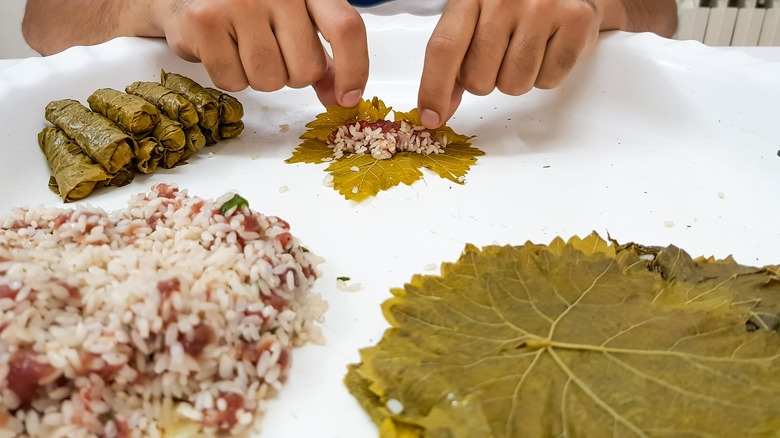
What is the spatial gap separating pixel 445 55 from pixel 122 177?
2.42 ft

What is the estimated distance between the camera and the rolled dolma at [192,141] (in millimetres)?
1302

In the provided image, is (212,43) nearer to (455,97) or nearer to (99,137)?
(99,137)

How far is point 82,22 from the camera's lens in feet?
5.84

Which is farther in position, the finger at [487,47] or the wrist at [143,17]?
the wrist at [143,17]

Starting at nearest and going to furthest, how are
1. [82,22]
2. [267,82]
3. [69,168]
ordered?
1. [69,168]
2. [267,82]
3. [82,22]

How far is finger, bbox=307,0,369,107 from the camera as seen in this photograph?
1248mm

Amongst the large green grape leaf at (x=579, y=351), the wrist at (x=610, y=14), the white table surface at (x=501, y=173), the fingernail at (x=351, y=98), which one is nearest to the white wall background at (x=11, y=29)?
the white table surface at (x=501, y=173)

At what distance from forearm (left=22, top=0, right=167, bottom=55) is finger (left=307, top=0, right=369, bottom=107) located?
50 centimetres

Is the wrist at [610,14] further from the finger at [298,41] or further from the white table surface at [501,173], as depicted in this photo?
the finger at [298,41]

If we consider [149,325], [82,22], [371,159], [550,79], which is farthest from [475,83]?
[82,22]

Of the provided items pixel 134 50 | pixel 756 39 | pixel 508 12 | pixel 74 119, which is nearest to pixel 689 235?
pixel 508 12

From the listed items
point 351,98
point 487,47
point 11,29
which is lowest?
point 11,29

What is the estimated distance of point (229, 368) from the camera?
695mm

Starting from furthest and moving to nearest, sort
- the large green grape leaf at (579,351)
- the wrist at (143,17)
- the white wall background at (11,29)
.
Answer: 1. the white wall background at (11,29)
2. the wrist at (143,17)
3. the large green grape leaf at (579,351)
